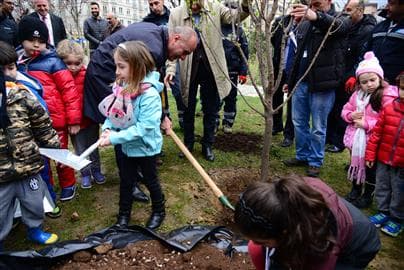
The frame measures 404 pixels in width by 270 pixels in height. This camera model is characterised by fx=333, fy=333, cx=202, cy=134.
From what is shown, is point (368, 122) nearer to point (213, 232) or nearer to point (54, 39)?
point (213, 232)

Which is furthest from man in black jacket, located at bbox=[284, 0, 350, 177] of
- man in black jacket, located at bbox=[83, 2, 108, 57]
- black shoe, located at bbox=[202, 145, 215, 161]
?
man in black jacket, located at bbox=[83, 2, 108, 57]

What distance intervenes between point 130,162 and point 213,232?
90 cm

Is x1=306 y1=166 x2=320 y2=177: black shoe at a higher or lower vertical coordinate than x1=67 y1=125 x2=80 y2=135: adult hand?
lower

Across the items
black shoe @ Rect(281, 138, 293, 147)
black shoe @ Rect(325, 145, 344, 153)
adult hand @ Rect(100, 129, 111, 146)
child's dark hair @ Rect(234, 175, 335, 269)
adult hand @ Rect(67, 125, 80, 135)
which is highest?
child's dark hair @ Rect(234, 175, 335, 269)

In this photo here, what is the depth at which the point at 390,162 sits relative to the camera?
9.14 ft

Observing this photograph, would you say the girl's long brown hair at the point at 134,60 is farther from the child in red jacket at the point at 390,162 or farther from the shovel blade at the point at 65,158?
the child in red jacket at the point at 390,162

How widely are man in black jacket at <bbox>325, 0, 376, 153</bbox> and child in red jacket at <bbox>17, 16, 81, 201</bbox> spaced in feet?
10.9

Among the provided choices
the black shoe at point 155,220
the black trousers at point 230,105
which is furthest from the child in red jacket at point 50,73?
the black trousers at point 230,105

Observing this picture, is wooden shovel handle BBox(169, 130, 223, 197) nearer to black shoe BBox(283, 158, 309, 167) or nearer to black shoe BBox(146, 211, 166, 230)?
black shoe BBox(146, 211, 166, 230)

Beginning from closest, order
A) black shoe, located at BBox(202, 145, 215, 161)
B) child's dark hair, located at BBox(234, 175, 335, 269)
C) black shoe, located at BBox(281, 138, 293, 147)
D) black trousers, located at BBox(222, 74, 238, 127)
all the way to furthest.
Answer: child's dark hair, located at BBox(234, 175, 335, 269)
black shoe, located at BBox(202, 145, 215, 161)
black shoe, located at BBox(281, 138, 293, 147)
black trousers, located at BBox(222, 74, 238, 127)

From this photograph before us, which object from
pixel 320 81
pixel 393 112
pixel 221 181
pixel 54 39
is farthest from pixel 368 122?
pixel 54 39

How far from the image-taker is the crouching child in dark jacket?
2.32 metres

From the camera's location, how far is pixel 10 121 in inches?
91.7

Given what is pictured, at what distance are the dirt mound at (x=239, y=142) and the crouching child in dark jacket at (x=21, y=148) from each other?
2.66m
